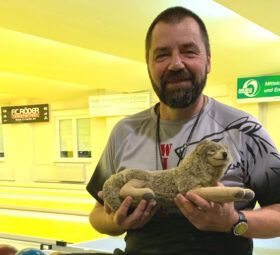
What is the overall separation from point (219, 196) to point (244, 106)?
6925mm

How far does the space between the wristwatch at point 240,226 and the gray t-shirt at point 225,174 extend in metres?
0.09

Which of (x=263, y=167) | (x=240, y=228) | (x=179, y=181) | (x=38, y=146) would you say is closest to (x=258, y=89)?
(x=263, y=167)

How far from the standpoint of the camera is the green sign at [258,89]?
671 cm

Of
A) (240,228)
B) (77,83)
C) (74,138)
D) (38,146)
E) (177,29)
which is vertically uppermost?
(77,83)

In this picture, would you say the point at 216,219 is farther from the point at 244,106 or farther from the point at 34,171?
the point at 34,171

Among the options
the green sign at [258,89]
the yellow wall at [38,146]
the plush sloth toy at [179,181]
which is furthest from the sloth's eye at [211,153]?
the yellow wall at [38,146]

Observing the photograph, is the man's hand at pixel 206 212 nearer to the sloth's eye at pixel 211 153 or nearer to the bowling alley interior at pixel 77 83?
the sloth's eye at pixel 211 153

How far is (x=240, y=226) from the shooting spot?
0.97 m

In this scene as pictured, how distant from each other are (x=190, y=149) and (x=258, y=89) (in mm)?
6294

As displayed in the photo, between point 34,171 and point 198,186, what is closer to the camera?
point 198,186

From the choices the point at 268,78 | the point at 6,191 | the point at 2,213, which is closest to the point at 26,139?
the point at 6,191

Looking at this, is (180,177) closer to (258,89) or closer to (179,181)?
(179,181)

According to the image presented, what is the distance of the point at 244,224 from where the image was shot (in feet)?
3.22

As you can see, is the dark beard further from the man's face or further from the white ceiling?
the white ceiling
